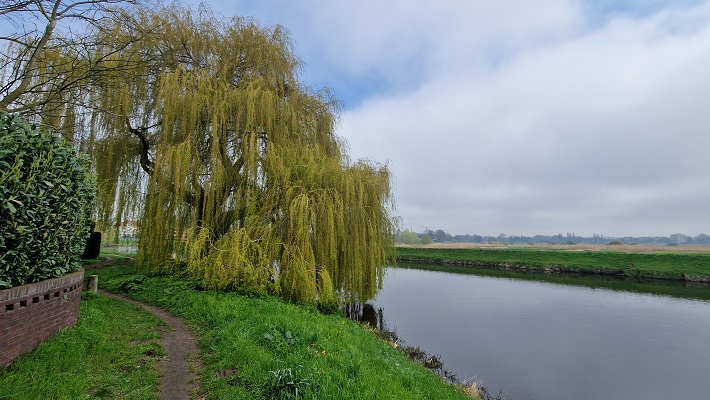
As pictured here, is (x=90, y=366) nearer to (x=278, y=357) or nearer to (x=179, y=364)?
(x=179, y=364)

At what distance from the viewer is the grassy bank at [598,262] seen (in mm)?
26953

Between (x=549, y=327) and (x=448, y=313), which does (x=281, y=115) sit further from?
(x=549, y=327)

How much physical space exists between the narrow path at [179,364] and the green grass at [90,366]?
0.38 ft

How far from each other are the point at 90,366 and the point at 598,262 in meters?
38.1

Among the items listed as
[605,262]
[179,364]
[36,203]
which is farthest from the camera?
[605,262]

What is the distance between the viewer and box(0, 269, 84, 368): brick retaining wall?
3.65m

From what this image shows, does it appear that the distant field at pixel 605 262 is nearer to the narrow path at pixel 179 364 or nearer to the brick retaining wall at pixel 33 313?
the narrow path at pixel 179 364

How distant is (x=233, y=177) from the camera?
10.9 metres

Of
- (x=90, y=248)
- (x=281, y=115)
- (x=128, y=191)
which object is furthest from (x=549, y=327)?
(x=90, y=248)

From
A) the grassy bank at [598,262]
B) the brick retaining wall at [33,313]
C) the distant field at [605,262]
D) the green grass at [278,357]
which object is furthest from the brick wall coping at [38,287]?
the distant field at [605,262]

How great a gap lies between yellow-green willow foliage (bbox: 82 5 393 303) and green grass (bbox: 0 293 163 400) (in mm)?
3149

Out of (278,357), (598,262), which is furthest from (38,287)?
(598,262)

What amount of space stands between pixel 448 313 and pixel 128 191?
12.9m

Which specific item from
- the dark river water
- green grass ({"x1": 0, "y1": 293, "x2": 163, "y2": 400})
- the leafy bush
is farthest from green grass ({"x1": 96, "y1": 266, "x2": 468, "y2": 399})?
the dark river water
